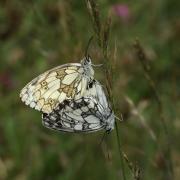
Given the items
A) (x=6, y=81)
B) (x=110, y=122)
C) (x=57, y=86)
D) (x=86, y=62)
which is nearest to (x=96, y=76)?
(x=6, y=81)

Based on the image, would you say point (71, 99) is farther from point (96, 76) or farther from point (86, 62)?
point (96, 76)

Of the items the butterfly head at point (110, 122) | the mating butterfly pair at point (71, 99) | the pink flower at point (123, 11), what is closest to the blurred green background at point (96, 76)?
the pink flower at point (123, 11)

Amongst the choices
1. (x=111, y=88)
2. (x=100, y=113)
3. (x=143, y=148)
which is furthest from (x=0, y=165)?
(x=111, y=88)

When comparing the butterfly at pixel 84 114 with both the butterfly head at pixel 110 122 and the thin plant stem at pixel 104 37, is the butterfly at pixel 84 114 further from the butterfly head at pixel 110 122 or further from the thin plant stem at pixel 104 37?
the thin plant stem at pixel 104 37

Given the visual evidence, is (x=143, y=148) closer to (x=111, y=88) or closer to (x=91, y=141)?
(x=91, y=141)

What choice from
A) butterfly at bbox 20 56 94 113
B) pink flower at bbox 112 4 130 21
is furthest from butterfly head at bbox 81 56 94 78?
pink flower at bbox 112 4 130 21

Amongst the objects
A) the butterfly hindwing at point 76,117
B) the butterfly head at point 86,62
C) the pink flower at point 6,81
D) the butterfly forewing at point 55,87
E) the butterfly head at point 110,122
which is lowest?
the butterfly head at point 110,122

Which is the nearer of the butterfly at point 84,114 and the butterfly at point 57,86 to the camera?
the butterfly at point 84,114
